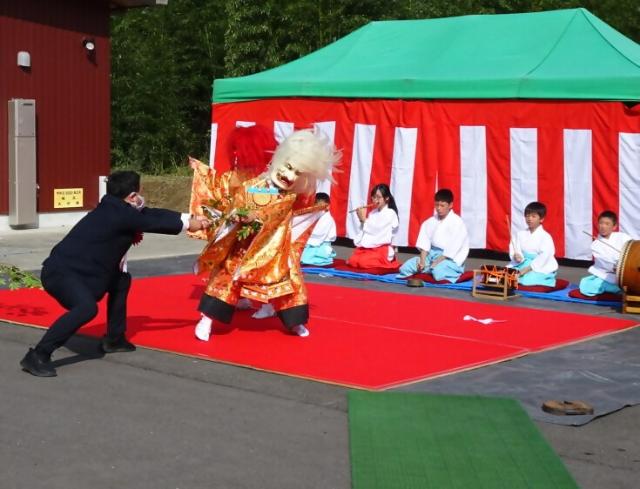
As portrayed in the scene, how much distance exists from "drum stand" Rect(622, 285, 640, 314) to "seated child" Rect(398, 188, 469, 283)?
1.98 metres

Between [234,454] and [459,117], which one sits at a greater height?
[459,117]

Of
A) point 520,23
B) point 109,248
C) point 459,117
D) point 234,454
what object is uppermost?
point 520,23

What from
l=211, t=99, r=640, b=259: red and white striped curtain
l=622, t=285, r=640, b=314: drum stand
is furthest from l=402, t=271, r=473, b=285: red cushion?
l=622, t=285, r=640, b=314: drum stand

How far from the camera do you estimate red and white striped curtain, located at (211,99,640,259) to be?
37.7ft

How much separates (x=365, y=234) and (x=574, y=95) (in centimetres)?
269

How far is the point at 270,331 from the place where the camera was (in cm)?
779

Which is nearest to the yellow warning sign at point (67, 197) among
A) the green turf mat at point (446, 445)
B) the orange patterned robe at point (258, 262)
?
the orange patterned robe at point (258, 262)

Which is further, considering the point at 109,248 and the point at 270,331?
the point at 270,331

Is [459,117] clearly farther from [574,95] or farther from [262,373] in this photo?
[262,373]

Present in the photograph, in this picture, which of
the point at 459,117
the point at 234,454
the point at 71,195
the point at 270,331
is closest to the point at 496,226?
the point at 459,117

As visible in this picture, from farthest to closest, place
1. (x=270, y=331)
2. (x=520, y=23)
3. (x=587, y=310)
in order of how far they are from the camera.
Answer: (x=520, y=23) < (x=587, y=310) < (x=270, y=331)

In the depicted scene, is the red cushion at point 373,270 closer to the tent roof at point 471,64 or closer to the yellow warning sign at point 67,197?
the tent roof at point 471,64

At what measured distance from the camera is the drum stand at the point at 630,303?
8.97 meters

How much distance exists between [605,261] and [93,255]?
5.10 m
